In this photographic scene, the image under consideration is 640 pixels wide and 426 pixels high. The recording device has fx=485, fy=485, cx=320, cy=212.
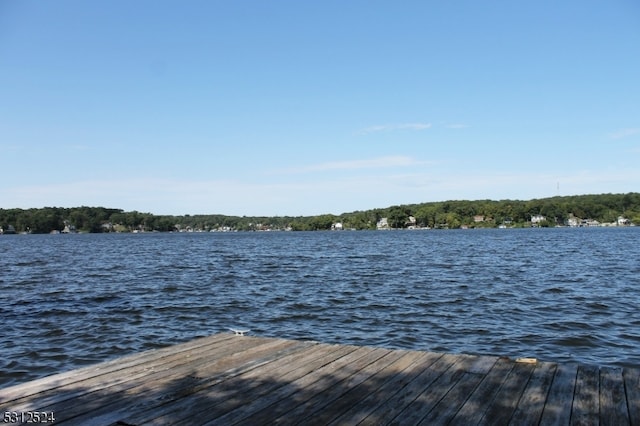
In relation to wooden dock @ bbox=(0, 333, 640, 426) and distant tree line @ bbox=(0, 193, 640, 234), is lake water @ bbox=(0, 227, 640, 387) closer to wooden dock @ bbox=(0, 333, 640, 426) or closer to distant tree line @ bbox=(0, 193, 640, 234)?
wooden dock @ bbox=(0, 333, 640, 426)

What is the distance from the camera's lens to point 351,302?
16.5m

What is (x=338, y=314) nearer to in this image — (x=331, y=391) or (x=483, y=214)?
(x=331, y=391)

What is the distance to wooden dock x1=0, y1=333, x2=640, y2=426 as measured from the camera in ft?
13.6

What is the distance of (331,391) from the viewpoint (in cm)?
486

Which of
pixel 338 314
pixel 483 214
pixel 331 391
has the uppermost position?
pixel 483 214

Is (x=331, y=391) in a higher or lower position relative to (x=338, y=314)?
higher

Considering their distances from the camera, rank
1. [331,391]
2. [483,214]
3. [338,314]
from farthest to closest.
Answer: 1. [483,214]
2. [338,314]
3. [331,391]

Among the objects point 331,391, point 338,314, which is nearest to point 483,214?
point 338,314

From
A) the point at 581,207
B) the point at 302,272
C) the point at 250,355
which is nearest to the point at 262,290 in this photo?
the point at 302,272

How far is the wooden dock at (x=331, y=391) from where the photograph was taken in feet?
13.6

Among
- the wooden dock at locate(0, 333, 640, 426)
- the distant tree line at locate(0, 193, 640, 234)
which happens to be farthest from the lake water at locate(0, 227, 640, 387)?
the distant tree line at locate(0, 193, 640, 234)

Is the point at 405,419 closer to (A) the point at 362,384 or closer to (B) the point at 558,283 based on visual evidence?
(A) the point at 362,384

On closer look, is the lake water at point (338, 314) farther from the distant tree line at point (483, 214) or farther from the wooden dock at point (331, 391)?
the distant tree line at point (483, 214)

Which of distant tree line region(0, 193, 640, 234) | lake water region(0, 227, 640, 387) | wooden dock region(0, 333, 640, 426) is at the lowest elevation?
lake water region(0, 227, 640, 387)
